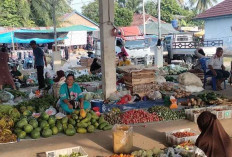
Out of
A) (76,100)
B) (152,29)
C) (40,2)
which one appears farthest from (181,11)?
(76,100)

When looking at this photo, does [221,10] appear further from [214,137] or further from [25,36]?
[214,137]

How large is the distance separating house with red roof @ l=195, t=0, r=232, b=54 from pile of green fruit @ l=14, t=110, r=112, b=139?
1934 cm

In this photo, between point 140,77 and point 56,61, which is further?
point 56,61

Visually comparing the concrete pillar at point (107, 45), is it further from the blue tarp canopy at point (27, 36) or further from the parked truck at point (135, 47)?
the blue tarp canopy at point (27, 36)

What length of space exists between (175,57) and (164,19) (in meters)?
22.2

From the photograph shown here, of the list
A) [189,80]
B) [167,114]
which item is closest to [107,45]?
[167,114]

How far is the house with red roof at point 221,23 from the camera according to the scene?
75.2 ft

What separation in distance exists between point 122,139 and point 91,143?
2.67 ft

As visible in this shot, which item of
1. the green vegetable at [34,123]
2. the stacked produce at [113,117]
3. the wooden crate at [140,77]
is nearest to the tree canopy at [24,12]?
the wooden crate at [140,77]

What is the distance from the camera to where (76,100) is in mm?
6203

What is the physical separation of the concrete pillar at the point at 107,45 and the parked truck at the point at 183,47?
10269 millimetres

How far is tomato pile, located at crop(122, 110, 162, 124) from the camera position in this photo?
6201 millimetres

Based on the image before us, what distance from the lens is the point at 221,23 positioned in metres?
23.6

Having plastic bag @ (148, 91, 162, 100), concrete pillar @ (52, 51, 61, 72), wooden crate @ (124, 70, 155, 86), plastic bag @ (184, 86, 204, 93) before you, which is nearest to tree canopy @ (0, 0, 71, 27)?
concrete pillar @ (52, 51, 61, 72)
